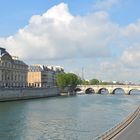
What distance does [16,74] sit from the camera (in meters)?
156

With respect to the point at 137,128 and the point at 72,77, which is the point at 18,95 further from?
the point at 137,128

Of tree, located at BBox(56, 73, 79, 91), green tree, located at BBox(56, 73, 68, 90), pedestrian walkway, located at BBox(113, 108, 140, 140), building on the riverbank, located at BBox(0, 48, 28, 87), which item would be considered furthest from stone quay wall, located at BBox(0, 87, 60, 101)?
pedestrian walkway, located at BBox(113, 108, 140, 140)

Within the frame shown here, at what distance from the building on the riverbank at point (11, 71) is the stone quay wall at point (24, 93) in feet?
36.2

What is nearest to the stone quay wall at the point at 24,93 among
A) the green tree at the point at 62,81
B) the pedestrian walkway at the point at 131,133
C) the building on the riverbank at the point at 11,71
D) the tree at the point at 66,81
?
the building on the riverbank at the point at 11,71

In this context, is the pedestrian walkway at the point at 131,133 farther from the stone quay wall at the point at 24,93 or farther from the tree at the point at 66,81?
the tree at the point at 66,81

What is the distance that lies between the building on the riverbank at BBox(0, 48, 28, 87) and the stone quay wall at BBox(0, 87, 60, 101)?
36.2 feet

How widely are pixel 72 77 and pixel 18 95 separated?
67.4 m

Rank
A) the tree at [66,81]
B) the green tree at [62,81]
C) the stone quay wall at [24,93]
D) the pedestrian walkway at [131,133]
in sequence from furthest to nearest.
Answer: the tree at [66,81] < the green tree at [62,81] < the stone quay wall at [24,93] < the pedestrian walkway at [131,133]

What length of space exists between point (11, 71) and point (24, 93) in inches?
935

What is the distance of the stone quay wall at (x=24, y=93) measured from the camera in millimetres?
111456

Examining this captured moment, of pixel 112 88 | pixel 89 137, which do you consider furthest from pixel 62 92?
pixel 89 137

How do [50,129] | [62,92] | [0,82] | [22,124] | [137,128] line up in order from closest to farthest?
[137,128] → [50,129] → [22,124] → [0,82] → [62,92]

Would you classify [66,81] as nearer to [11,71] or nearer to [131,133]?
[11,71]

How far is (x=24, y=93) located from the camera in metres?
128
